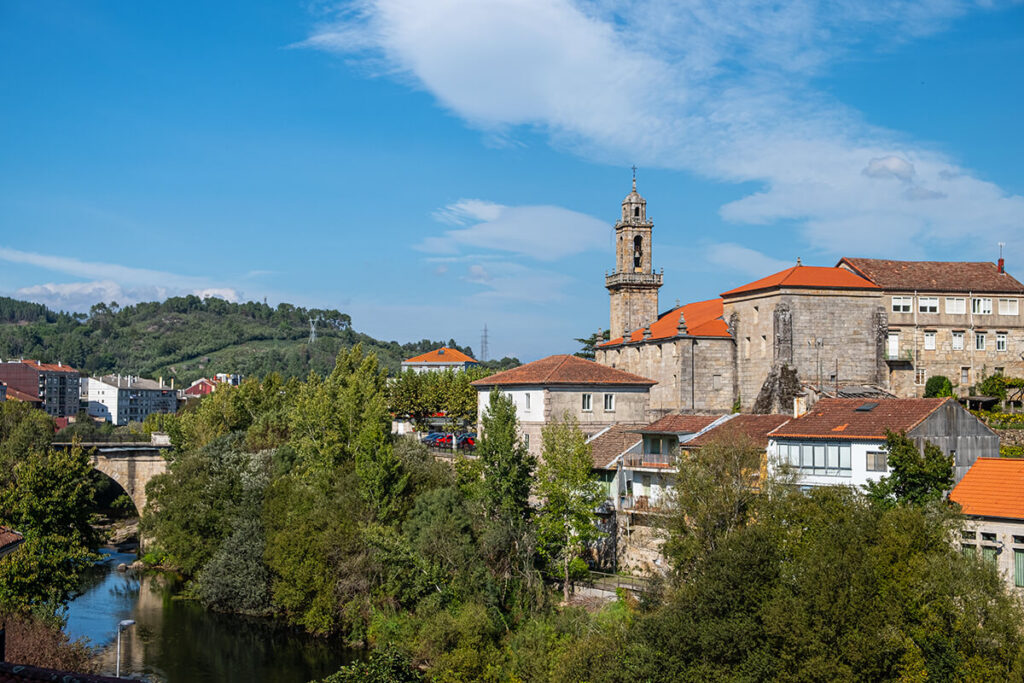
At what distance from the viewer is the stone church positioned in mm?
55094

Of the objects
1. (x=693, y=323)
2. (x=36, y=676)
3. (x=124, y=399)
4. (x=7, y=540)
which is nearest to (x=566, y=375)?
(x=693, y=323)

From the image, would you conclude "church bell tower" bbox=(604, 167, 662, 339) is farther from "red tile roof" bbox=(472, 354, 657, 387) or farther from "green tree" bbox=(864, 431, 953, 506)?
"green tree" bbox=(864, 431, 953, 506)

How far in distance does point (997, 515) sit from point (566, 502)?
16.2m

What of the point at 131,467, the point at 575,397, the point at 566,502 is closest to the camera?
the point at 566,502

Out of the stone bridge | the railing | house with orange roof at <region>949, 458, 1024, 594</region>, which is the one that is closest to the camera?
house with orange roof at <region>949, 458, 1024, 594</region>

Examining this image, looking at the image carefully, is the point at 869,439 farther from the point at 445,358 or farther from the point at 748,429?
the point at 445,358

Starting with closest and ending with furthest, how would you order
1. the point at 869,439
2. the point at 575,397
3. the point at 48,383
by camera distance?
the point at 869,439, the point at 575,397, the point at 48,383

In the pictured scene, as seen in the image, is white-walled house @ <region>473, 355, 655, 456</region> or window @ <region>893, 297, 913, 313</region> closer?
white-walled house @ <region>473, 355, 655, 456</region>

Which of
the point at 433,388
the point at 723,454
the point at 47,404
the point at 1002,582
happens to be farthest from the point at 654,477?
the point at 47,404

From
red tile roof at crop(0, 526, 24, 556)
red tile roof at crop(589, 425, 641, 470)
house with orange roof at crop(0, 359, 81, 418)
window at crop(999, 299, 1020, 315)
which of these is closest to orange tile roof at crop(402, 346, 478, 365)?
house with orange roof at crop(0, 359, 81, 418)

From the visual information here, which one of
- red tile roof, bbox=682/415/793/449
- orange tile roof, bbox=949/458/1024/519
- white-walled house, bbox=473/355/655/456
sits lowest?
orange tile roof, bbox=949/458/1024/519

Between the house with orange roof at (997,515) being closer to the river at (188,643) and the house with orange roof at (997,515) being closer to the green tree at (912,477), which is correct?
the green tree at (912,477)

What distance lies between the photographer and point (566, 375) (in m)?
50.8

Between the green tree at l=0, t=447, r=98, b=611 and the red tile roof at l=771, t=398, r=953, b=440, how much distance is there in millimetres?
28115
